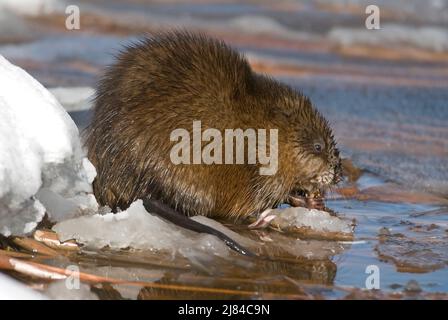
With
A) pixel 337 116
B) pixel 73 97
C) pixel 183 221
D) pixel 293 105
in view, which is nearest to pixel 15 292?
pixel 183 221

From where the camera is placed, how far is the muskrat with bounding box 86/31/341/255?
505 cm

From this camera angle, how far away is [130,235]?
444 cm

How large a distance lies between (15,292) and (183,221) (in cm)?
132

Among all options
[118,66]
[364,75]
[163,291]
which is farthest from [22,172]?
[364,75]

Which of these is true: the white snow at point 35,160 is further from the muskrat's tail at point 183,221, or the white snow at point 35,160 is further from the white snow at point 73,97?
the white snow at point 73,97

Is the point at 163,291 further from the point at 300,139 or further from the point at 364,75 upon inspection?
the point at 364,75

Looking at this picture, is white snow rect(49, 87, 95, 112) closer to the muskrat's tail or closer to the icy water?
the icy water

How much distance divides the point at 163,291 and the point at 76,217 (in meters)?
1.00

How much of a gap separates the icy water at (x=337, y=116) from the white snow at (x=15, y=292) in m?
0.29

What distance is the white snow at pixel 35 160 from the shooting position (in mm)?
4195

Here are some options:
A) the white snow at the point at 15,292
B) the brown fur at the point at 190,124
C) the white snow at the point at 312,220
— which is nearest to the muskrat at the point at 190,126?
the brown fur at the point at 190,124

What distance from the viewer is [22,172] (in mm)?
4215

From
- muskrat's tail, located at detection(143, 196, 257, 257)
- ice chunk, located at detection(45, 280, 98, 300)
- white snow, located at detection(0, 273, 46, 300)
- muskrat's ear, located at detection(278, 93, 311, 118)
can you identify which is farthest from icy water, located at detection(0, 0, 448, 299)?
muskrat's ear, located at detection(278, 93, 311, 118)
